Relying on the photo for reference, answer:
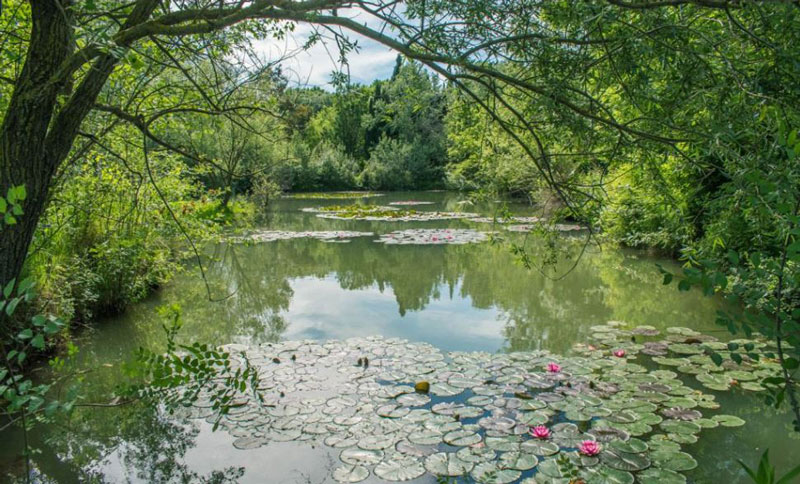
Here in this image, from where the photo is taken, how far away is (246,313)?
6.10 meters

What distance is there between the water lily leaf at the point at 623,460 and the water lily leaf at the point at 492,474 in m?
0.49

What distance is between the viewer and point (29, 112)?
1.87 meters

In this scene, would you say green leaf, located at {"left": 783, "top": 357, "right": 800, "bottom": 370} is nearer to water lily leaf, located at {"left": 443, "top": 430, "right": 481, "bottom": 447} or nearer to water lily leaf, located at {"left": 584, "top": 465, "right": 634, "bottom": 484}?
water lily leaf, located at {"left": 584, "top": 465, "right": 634, "bottom": 484}

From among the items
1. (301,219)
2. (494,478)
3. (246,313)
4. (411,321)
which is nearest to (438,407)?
(494,478)

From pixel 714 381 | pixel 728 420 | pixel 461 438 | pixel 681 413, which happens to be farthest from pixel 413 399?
pixel 714 381

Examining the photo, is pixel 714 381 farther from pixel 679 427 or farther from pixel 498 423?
pixel 498 423

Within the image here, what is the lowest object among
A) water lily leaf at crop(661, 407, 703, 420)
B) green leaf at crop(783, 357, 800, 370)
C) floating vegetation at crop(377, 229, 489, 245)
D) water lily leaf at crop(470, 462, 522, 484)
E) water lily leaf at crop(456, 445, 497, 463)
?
water lily leaf at crop(470, 462, 522, 484)

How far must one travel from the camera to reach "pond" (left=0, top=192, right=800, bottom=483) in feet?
9.46

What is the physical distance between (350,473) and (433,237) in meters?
8.51

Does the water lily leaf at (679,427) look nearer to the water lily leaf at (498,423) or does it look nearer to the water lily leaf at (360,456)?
the water lily leaf at (498,423)

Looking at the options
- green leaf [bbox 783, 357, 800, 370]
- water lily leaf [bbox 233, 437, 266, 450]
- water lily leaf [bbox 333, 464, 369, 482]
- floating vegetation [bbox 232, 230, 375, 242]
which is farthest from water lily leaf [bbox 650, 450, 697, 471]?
floating vegetation [bbox 232, 230, 375, 242]

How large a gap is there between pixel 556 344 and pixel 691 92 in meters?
3.30

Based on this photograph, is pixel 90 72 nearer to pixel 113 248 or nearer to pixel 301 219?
pixel 113 248

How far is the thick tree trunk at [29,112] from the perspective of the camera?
1.85 metres
